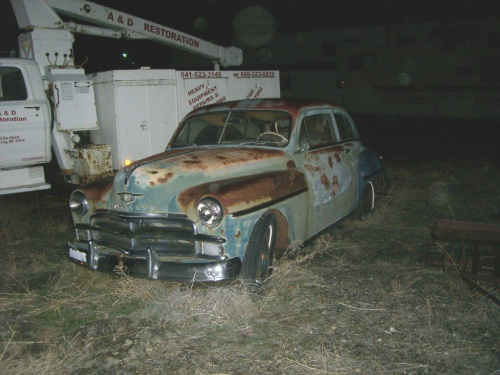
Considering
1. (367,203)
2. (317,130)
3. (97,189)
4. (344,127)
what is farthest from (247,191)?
(367,203)

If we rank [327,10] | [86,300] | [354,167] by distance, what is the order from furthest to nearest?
[327,10] → [354,167] → [86,300]

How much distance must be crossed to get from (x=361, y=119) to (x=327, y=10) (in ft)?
21.3

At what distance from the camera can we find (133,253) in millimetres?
4172

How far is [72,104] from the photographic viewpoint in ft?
27.1

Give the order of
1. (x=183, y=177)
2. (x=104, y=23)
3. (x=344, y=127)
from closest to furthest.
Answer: (x=183, y=177)
(x=344, y=127)
(x=104, y=23)

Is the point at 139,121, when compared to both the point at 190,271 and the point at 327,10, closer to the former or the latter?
the point at 190,271

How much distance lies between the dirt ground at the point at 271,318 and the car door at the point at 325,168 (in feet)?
1.49

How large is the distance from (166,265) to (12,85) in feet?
16.6

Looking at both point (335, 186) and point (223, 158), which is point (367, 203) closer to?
point (335, 186)

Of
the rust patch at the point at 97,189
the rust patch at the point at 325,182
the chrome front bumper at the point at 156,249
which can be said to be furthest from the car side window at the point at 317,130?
the rust patch at the point at 97,189

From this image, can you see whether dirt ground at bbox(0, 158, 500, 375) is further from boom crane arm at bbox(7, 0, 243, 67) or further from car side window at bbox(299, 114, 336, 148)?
boom crane arm at bbox(7, 0, 243, 67)

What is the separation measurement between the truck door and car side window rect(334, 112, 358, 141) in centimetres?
444

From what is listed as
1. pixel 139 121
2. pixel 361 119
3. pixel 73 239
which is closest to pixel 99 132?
pixel 139 121

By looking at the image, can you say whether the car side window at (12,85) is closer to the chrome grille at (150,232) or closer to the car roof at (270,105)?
the car roof at (270,105)
